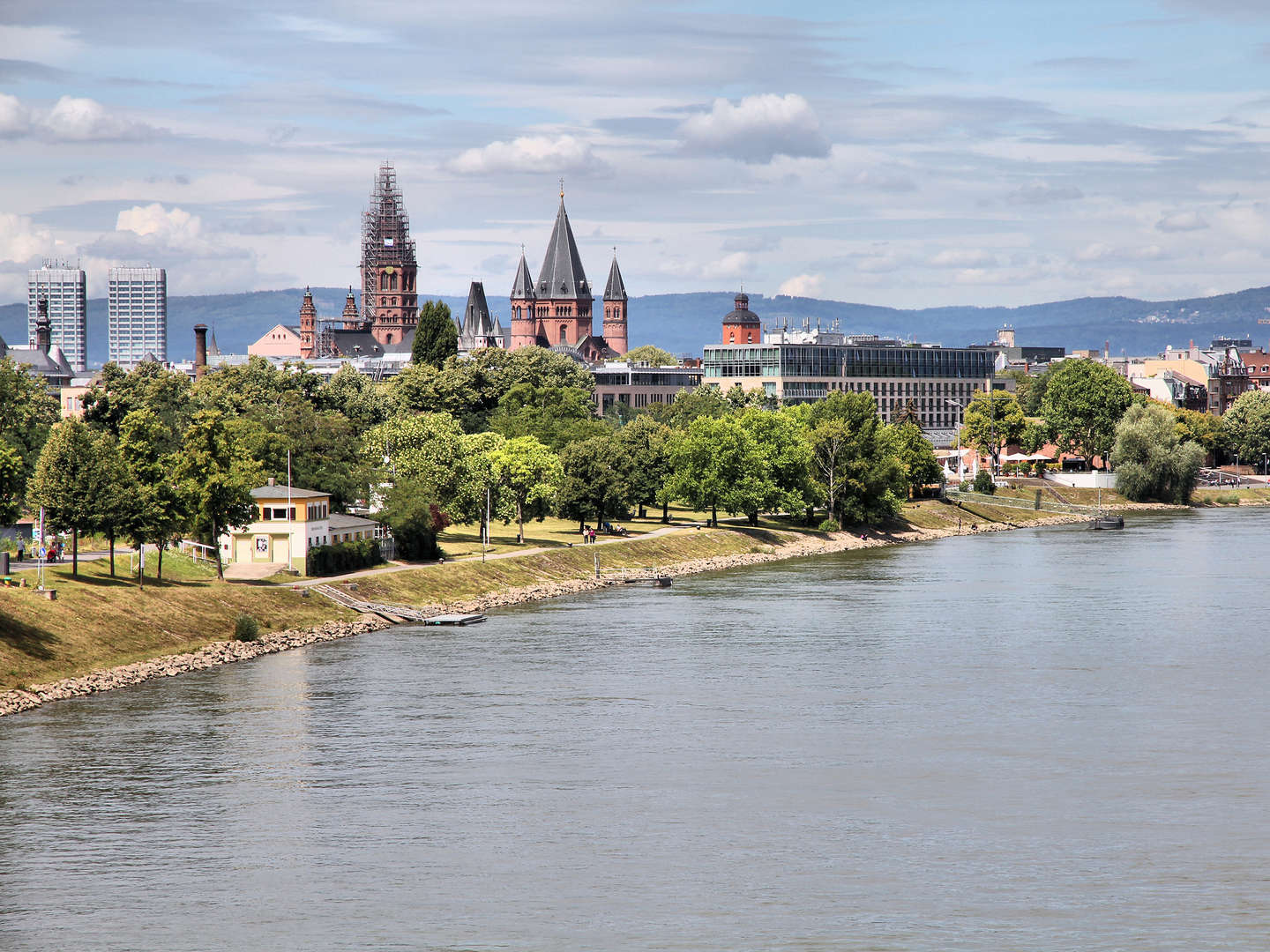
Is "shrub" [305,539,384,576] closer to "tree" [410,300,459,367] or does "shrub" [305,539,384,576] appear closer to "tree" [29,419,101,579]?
"tree" [29,419,101,579]

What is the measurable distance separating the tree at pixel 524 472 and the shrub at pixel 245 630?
36.9 m

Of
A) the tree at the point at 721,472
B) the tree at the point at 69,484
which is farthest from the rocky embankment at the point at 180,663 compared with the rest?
the tree at the point at 721,472

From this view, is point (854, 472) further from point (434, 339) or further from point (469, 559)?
point (434, 339)

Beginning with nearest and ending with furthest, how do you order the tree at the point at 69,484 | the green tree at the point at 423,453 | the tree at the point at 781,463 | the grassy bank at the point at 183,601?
1. the grassy bank at the point at 183,601
2. the tree at the point at 69,484
3. the green tree at the point at 423,453
4. the tree at the point at 781,463

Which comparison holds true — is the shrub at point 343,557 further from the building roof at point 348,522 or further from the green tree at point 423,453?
the green tree at point 423,453

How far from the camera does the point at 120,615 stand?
70.7 metres

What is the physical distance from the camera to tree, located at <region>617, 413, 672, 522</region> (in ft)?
408

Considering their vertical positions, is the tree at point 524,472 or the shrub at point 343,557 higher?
the tree at point 524,472

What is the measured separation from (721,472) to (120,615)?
2578 inches

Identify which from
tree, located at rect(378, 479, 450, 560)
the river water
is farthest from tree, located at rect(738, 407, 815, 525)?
the river water

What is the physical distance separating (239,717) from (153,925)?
21.1m

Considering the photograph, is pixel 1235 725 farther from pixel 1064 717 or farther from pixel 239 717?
pixel 239 717

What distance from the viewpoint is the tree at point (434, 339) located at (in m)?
174

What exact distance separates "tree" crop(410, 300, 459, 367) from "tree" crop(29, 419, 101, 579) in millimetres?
97855
